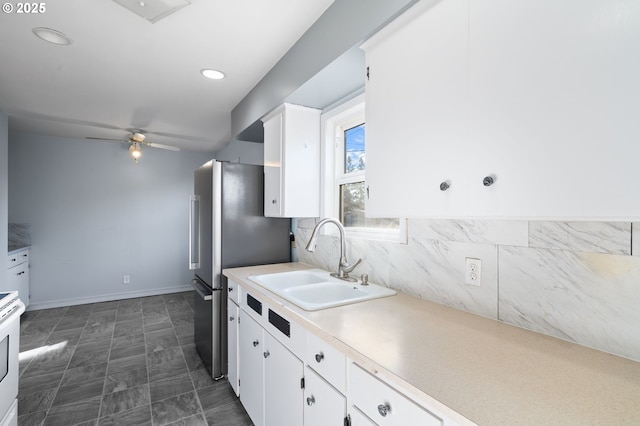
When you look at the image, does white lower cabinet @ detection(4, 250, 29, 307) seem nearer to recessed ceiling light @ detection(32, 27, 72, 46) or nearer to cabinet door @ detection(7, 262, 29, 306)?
cabinet door @ detection(7, 262, 29, 306)

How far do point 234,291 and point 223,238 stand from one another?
18.0 inches

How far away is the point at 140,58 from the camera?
2.12 m

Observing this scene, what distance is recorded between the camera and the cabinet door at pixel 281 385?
135cm

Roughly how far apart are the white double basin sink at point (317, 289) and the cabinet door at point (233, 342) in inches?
14.4

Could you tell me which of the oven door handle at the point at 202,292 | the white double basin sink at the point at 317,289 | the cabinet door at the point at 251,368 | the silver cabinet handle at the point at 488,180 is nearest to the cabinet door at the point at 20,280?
the oven door handle at the point at 202,292

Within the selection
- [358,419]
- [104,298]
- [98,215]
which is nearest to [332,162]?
[358,419]

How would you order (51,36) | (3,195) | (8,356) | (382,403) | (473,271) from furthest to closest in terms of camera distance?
(3,195)
(51,36)
(8,356)
(473,271)
(382,403)

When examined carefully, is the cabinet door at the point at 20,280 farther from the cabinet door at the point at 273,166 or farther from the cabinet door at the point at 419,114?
the cabinet door at the point at 419,114

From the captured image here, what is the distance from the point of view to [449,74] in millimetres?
1021

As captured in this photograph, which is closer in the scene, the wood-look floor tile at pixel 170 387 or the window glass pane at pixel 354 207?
the window glass pane at pixel 354 207

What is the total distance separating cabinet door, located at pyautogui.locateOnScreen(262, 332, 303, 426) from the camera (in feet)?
4.42

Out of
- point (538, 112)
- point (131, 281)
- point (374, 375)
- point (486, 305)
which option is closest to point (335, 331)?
point (374, 375)

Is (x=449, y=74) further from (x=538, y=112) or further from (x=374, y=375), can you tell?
(x=374, y=375)

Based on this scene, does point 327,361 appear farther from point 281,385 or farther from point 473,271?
point 473,271
